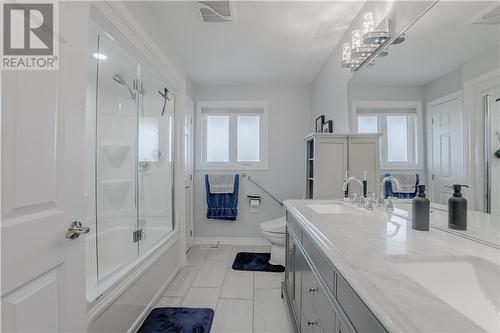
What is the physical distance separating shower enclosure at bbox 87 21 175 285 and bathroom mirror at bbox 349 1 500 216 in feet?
5.90

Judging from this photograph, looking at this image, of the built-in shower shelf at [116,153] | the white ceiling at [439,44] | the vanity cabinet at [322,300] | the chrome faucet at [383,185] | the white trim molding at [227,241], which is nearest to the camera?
the vanity cabinet at [322,300]

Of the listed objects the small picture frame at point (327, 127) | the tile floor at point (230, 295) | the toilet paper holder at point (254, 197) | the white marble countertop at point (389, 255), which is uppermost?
the small picture frame at point (327, 127)

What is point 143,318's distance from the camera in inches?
68.7

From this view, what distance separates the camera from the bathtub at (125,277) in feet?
4.38

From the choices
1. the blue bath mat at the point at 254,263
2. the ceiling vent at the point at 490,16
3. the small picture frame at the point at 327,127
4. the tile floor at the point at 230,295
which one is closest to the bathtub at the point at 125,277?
the tile floor at the point at 230,295

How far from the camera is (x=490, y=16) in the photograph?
86 cm

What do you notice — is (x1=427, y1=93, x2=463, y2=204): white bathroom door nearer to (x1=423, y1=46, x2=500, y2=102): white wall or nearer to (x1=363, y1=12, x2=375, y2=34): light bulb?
(x1=423, y1=46, x2=500, y2=102): white wall

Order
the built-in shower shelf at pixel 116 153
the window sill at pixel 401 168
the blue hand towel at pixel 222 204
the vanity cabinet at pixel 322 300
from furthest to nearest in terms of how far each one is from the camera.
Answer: the blue hand towel at pixel 222 204 < the built-in shower shelf at pixel 116 153 < the window sill at pixel 401 168 < the vanity cabinet at pixel 322 300

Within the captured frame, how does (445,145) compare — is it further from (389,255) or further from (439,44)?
(389,255)

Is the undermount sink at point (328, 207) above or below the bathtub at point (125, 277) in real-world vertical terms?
above

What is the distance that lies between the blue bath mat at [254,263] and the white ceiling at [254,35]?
2.32 meters

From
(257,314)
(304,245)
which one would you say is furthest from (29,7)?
(257,314)

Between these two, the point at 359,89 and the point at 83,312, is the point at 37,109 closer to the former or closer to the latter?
the point at 83,312

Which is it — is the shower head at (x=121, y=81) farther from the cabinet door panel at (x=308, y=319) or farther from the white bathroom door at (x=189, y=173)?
the cabinet door panel at (x=308, y=319)
